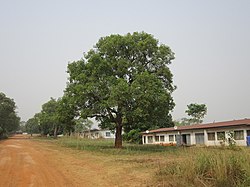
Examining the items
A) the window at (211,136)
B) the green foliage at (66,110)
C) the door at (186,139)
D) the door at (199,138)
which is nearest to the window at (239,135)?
the window at (211,136)

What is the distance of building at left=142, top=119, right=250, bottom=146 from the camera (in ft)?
104

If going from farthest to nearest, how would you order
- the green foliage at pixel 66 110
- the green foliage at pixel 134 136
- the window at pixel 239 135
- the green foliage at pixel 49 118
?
the green foliage at pixel 49 118 < the green foliage at pixel 134 136 < the window at pixel 239 135 < the green foliage at pixel 66 110

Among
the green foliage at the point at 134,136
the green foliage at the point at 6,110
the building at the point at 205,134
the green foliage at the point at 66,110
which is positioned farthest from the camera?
the green foliage at the point at 6,110

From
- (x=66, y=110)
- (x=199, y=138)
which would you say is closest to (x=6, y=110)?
(x=66, y=110)

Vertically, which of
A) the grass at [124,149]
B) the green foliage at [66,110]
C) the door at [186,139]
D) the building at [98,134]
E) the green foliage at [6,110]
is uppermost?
the green foliage at [6,110]

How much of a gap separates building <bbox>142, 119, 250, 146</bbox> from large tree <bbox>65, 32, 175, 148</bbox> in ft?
23.3

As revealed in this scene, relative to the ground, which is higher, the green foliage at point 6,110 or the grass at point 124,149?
the green foliage at point 6,110

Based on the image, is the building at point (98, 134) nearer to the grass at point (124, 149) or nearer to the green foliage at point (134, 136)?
the green foliage at point (134, 136)

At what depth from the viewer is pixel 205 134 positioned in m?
36.9

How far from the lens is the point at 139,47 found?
28.6 meters

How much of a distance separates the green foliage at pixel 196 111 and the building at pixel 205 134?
15420 mm

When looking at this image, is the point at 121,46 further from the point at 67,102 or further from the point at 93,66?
the point at 67,102

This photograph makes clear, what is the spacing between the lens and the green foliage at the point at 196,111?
6228cm

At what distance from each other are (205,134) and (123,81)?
1720 centimetres
